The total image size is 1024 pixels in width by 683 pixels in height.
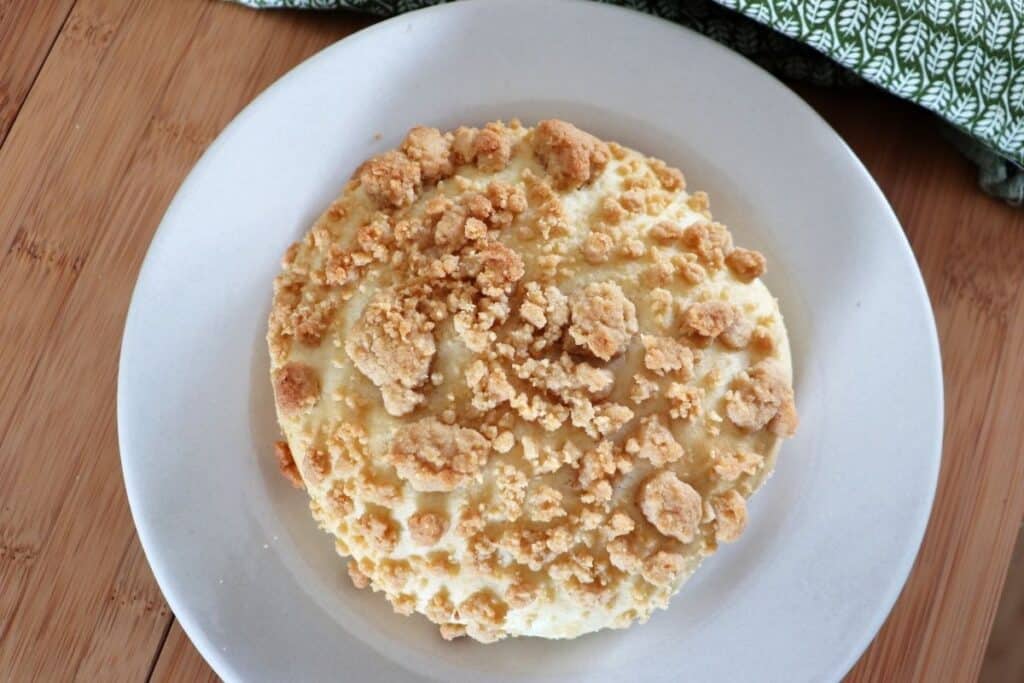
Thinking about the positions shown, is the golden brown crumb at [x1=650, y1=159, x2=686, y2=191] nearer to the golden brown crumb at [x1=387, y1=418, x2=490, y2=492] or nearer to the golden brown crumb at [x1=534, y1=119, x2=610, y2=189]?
the golden brown crumb at [x1=534, y1=119, x2=610, y2=189]

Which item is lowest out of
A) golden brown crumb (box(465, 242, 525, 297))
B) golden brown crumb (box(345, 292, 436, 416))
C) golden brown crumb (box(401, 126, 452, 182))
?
golden brown crumb (box(345, 292, 436, 416))

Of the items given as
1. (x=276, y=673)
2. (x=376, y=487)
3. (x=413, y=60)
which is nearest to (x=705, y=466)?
(x=376, y=487)

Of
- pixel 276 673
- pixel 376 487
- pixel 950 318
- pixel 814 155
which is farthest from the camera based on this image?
pixel 950 318

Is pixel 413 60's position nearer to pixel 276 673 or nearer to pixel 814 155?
pixel 814 155

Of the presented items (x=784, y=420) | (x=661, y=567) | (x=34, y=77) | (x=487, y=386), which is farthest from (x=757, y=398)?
(x=34, y=77)

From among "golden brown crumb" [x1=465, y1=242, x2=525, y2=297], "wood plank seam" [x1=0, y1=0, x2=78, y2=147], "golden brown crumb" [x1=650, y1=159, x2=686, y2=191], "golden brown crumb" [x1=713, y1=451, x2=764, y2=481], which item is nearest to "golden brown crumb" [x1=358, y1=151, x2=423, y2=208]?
"golden brown crumb" [x1=465, y1=242, x2=525, y2=297]

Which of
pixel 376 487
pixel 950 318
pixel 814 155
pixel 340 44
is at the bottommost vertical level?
pixel 376 487

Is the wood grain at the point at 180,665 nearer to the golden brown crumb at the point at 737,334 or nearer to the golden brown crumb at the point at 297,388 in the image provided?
the golden brown crumb at the point at 297,388
